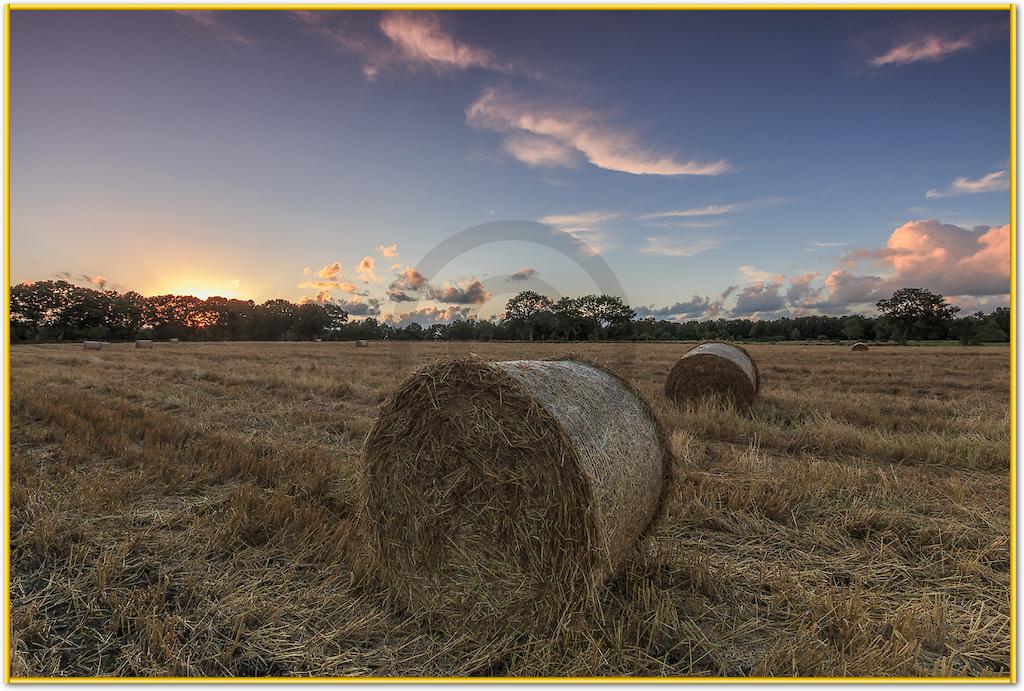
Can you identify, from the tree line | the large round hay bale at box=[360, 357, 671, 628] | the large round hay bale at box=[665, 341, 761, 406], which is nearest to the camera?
the large round hay bale at box=[360, 357, 671, 628]

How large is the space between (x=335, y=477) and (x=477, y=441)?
9.66 feet

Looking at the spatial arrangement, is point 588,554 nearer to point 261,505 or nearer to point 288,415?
point 261,505

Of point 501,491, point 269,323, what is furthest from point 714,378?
point 269,323

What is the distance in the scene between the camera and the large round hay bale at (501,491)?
3432 millimetres

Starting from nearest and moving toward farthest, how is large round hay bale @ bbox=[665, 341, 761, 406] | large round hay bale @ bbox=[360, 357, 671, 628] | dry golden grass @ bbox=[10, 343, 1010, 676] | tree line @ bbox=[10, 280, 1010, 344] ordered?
1. dry golden grass @ bbox=[10, 343, 1010, 676]
2. large round hay bale @ bbox=[360, 357, 671, 628]
3. large round hay bale @ bbox=[665, 341, 761, 406]
4. tree line @ bbox=[10, 280, 1010, 344]

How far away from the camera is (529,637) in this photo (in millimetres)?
3365

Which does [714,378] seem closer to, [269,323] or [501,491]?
[501,491]

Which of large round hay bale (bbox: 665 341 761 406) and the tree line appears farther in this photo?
the tree line

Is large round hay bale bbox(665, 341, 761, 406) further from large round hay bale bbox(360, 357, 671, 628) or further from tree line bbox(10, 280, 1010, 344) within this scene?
tree line bbox(10, 280, 1010, 344)

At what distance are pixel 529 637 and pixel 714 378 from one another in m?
8.19

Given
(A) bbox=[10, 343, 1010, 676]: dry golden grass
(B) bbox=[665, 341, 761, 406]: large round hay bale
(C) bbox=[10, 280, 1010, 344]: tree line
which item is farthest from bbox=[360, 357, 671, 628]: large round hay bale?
(C) bbox=[10, 280, 1010, 344]: tree line

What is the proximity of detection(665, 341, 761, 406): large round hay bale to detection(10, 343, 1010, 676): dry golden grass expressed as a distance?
246 centimetres

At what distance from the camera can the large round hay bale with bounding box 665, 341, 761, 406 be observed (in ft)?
34.0

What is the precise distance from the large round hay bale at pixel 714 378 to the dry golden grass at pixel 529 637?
2.46 meters
